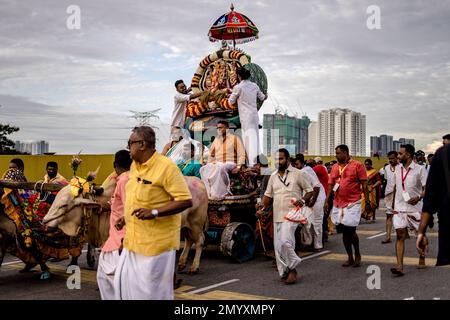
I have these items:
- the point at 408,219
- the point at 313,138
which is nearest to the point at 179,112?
the point at 408,219

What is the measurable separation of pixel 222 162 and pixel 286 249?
3117 mm

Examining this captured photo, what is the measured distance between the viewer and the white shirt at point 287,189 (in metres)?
7.86

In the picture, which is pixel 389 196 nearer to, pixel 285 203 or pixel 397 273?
pixel 397 273

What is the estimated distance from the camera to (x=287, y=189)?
7.96 metres

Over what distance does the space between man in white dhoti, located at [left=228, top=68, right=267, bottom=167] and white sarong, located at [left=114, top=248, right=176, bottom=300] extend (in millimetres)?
6391

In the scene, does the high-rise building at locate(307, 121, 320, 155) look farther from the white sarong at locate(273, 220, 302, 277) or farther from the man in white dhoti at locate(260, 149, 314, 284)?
the white sarong at locate(273, 220, 302, 277)

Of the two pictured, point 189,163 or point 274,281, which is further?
point 189,163

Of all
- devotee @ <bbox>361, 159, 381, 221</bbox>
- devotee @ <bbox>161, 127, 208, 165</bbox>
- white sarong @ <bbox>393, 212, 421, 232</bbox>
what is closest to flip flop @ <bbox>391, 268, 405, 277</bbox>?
white sarong @ <bbox>393, 212, 421, 232</bbox>

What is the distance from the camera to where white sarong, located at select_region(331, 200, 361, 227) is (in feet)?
28.7

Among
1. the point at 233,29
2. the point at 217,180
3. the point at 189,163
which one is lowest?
the point at 217,180

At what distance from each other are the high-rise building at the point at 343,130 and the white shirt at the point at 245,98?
31281 millimetres

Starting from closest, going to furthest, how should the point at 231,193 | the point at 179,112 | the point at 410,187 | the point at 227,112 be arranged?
the point at 410,187, the point at 231,193, the point at 227,112, the point at 179,112
